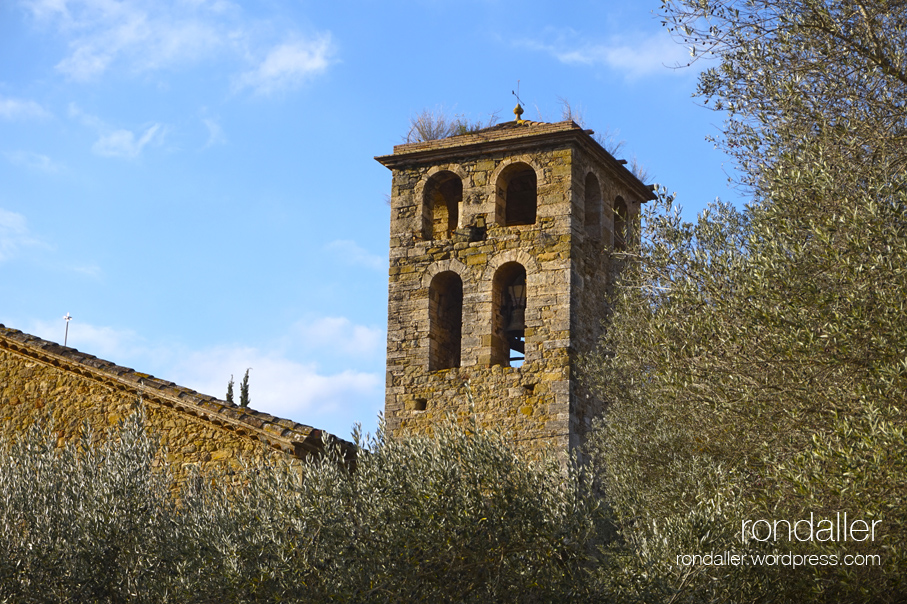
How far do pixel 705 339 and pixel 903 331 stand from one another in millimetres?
1674

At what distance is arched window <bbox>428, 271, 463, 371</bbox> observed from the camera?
53.9ft

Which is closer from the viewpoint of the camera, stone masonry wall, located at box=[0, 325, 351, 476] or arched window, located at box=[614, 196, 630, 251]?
stone masonry wall, located at box=[0, 325, 351, 476]

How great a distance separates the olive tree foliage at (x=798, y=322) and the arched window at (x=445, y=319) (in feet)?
23.0

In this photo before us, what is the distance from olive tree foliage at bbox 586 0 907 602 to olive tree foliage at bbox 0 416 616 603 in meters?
0.79

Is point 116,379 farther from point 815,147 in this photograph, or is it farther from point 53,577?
point 815,147

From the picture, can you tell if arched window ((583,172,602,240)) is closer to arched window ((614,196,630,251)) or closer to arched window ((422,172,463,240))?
arched window ((614,196,630,251))

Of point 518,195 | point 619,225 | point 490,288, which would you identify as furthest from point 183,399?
point 619,225

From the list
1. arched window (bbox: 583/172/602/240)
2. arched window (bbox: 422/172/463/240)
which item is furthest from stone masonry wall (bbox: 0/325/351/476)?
arched window (bbox: 583/172/602/240)

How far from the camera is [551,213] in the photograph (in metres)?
16.1

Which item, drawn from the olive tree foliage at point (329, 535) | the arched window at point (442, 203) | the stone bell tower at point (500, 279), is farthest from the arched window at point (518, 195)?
the olive tree foliage at point (329, 535)

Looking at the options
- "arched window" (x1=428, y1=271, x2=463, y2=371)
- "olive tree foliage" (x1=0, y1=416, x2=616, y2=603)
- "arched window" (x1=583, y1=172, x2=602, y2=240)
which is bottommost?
"olive tree foliage" (x1=0, y1=416, x2=616, y2=603)

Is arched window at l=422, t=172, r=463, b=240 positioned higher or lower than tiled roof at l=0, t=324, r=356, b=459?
higher

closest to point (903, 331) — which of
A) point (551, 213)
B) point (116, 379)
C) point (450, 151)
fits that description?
point (116, 379)

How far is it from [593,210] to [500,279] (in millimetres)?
1849
